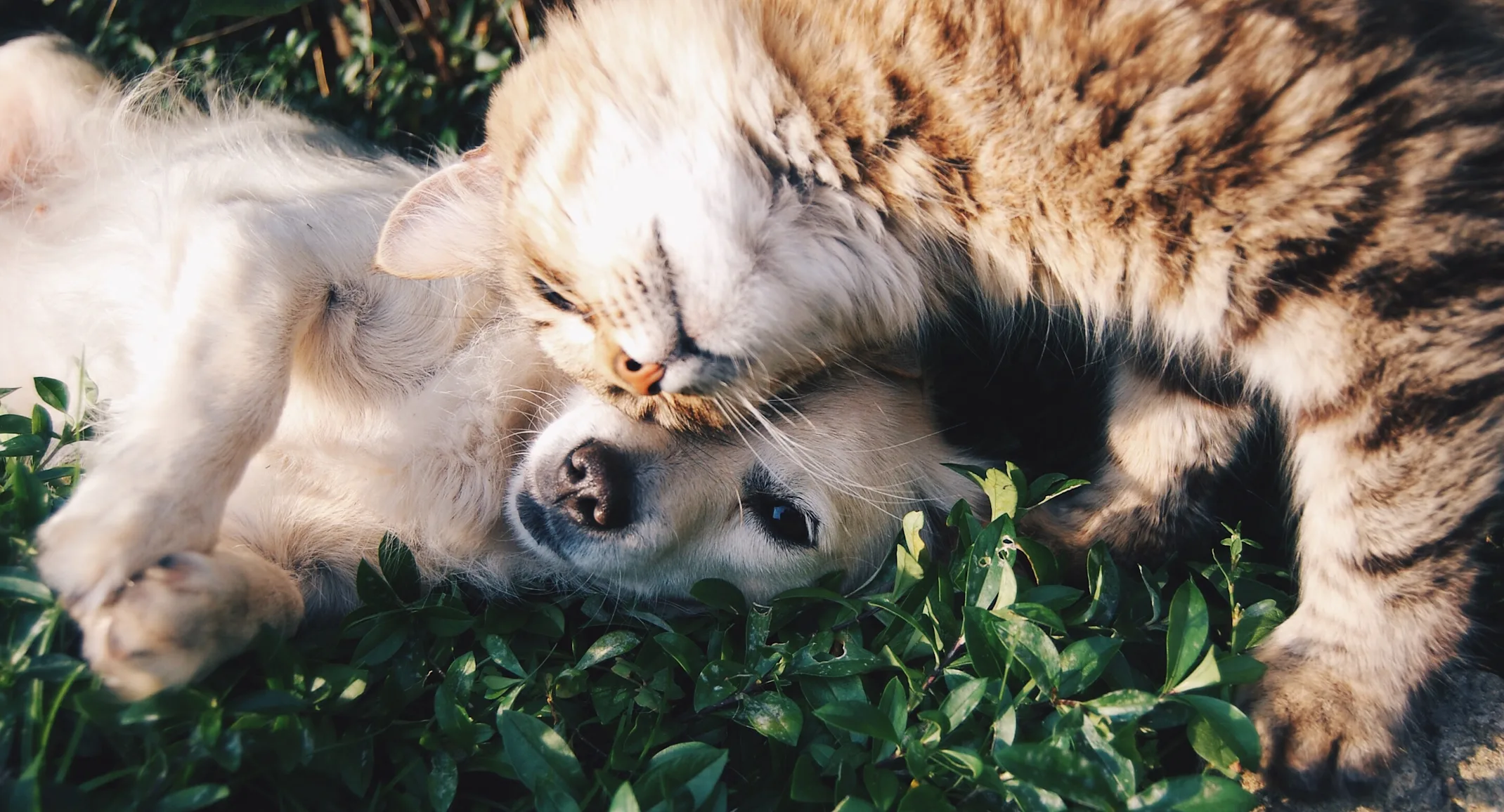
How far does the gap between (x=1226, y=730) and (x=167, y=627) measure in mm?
1842

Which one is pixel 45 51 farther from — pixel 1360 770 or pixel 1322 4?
pixel 1360 770

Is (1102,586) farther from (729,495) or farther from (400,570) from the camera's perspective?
(400,570)

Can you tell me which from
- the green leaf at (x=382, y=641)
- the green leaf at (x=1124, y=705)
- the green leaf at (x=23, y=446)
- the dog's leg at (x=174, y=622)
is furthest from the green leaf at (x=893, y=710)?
the green leaf at (x=23, y=446)

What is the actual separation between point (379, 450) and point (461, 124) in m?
1.75

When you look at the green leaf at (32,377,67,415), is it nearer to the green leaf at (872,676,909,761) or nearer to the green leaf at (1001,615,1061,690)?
the green leaf at (872,676,909,761)

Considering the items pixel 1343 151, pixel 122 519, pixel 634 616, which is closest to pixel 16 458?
pixel 122 519

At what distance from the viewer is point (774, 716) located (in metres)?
2.03

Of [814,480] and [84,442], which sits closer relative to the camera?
[84,442]

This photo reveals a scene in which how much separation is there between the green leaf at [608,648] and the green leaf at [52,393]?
1.33m

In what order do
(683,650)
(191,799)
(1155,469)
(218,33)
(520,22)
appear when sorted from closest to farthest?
(191,799) < (683,650) < (1155,469) < (520,22) < (218,33)

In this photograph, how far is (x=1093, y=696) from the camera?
6.59 ft

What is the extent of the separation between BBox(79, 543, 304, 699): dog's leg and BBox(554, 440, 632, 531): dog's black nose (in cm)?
67

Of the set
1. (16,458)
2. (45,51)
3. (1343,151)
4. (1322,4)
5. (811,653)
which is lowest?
(811,653)

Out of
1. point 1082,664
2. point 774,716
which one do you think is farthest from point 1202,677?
point 774,716
